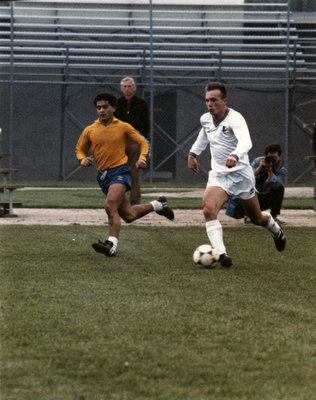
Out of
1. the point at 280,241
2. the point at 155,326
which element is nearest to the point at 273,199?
the point at 280,241

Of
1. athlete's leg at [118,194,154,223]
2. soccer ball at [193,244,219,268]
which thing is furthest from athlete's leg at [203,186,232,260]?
athlete's leg at [118,194,154,223]

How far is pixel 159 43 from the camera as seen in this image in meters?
26.5

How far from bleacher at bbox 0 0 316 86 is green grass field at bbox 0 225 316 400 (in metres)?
18.2

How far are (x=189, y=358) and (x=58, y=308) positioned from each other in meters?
1.45

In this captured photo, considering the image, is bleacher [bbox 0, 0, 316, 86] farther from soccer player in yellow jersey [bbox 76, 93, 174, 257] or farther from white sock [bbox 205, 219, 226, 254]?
white sock [bbox 205, 219, 226, 254]

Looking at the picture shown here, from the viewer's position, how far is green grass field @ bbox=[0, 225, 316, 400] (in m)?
3.38

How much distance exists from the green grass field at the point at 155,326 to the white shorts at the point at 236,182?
66cm

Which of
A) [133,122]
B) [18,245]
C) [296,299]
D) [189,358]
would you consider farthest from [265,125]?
[189,358]

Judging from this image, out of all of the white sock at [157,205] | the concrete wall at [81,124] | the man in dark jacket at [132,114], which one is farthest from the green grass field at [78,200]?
the concrete wall at [81,124]

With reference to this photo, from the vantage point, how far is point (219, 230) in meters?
7.27

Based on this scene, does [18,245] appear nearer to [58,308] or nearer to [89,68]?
[58,308]

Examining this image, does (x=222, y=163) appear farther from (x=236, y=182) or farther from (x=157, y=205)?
(x=157, y=205)

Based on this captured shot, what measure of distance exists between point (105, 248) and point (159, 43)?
19.6m

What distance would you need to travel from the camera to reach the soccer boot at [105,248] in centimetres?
759
